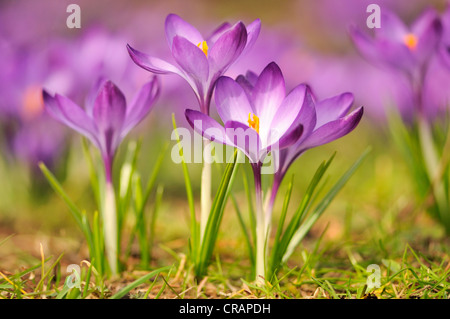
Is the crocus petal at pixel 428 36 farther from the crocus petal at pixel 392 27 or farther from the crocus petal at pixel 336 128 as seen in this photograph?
the crocus petal at pixel 336 128

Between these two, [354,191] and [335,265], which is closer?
[335,265]

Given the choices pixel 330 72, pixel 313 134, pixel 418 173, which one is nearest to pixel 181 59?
pixel 313 134

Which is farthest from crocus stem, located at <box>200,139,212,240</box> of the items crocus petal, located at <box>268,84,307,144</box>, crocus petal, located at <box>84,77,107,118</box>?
crocus petal, located at <box>84,77,107,118</box>

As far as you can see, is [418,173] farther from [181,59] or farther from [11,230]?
[11,230]

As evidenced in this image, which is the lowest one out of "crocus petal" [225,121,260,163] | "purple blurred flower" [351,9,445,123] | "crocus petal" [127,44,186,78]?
"crocus petal" [225,121,260,163]

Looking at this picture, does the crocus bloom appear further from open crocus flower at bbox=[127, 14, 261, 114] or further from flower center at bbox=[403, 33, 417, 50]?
flower center at bbox=[403, 33, 417, 50]

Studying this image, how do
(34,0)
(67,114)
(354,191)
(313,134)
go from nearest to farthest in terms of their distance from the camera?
(313,134) < (67,114) < (354,191) < (34,0)

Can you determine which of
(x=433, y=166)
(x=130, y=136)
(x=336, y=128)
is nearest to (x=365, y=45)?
(x=433, y=166)
